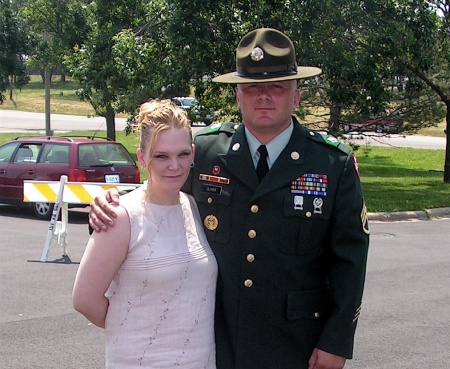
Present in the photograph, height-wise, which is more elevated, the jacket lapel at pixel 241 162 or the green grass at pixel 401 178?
the jacket lapel at pixel 241 162

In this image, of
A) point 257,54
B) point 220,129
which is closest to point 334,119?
point 220,129

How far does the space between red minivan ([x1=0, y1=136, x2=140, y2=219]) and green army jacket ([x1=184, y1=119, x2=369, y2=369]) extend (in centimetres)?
1088

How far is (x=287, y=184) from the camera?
2990mm

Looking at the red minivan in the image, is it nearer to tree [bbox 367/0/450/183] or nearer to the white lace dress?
tree [bbox 367/0/450/183]

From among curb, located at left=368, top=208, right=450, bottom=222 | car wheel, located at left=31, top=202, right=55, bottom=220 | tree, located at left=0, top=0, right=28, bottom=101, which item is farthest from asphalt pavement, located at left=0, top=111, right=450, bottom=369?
tree, located at left=0, top=0, right=28, bottom=101

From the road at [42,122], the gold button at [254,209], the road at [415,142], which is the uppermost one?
the gold button at [254,209]

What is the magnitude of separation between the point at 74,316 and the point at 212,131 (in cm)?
394

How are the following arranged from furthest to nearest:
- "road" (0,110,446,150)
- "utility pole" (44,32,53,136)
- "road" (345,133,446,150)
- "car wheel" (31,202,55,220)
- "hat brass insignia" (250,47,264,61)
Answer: "road" (0,110,446,150) < "road" (345,133,446,150) < "utility pole" (44,32,53,136) < "car wheel" (31,202,55,220) < "hat brass insignia" (250,47,264,61)

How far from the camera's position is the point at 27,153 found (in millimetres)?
14664

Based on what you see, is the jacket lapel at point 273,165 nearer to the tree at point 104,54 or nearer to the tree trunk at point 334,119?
the tree at point 104,54

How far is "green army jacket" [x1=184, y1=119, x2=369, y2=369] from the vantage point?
9.60 ft

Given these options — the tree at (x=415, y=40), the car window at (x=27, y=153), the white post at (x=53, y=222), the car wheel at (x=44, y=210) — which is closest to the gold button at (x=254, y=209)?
the white post at (x=53, y=222)

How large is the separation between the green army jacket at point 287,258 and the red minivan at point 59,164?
1088 centimetres

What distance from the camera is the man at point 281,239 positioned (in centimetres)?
293
